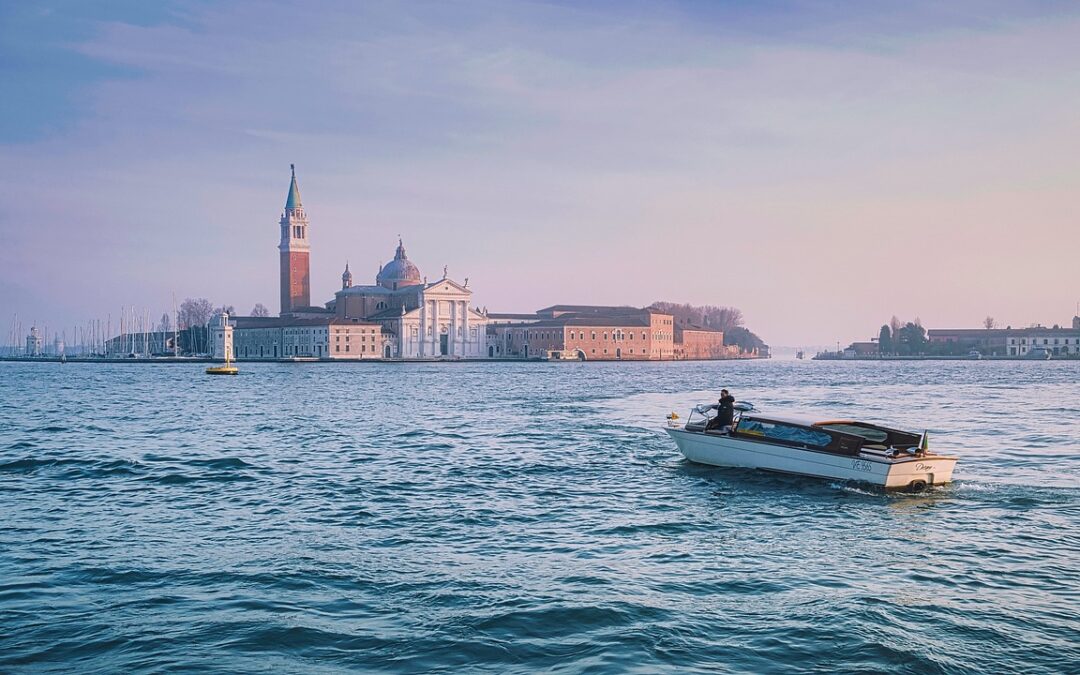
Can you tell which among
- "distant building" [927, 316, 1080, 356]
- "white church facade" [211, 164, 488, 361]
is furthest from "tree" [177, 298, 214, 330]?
"distant building" [927, 316, 1080, 356]

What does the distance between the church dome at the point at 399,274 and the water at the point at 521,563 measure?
120440 mm

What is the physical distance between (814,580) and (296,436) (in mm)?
19414

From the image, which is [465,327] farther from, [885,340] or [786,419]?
[786,419]

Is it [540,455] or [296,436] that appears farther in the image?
[296,436]

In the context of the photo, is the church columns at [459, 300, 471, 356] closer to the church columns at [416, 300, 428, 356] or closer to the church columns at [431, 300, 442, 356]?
the church columns at [431, 300, 442, 356]

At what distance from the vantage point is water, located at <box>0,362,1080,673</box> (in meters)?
8.10

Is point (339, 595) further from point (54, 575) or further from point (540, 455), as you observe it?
point (540, 455)

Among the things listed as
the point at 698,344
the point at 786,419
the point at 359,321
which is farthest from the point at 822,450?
the point at 698,344

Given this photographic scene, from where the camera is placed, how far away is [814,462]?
55.9ft

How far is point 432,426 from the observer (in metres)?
30.3

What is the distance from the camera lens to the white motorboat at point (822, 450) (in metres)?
16.0

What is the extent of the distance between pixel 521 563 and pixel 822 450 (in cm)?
791

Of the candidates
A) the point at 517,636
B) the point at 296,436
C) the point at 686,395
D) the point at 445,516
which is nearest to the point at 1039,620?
the point at 517,636

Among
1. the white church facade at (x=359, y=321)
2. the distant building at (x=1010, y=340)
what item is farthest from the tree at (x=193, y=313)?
the distant building at (x=1010, y=340)
